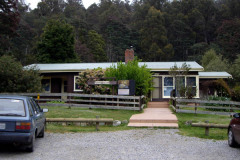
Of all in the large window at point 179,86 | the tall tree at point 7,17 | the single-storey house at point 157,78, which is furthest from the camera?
the tall tree at point 7,17

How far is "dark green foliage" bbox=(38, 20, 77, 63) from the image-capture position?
133 feet

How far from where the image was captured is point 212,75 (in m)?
26.1

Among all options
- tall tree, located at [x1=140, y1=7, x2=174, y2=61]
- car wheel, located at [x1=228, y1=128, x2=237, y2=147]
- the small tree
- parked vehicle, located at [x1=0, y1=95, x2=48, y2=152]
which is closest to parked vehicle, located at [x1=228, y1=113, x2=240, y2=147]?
car wheel, located at [x1=228, y1=128, x2=237, y2=147]

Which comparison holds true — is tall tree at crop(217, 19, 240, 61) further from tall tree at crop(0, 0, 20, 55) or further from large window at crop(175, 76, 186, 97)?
tall tree at crop(0, 0, 20, 55)

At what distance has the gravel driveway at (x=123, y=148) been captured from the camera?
302 inches

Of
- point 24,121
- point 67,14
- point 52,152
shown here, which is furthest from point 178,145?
point 67,14

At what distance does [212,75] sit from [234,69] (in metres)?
10.0

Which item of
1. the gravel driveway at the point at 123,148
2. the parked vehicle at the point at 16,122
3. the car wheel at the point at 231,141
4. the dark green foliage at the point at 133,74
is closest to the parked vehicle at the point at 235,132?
the car wheel at the point at 231,141

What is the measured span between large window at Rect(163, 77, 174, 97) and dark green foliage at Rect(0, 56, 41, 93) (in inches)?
383

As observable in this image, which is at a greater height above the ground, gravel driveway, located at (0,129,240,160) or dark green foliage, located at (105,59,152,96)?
dark green foliage, located at (105,59,152,96)

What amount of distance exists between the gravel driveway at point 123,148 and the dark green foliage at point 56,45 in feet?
101

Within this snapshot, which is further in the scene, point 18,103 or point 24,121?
point 18,103

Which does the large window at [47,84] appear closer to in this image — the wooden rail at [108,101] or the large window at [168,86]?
the wooden rail at [108,101]

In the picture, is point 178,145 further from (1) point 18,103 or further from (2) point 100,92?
(2) point 100,92
